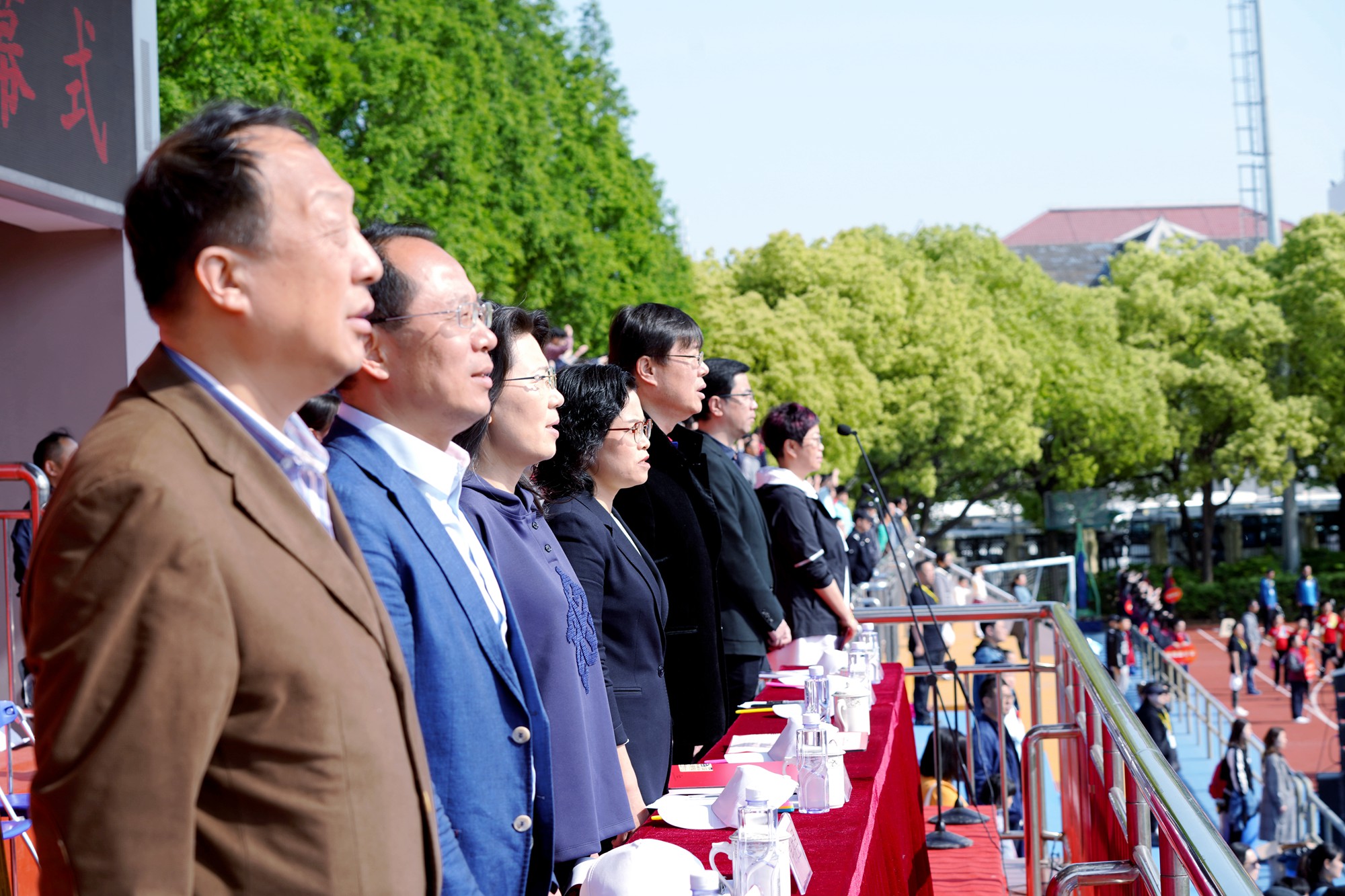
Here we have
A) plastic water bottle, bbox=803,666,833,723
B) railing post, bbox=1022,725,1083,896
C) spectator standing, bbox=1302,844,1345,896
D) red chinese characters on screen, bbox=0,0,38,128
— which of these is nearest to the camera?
plastic water bottle, bbox=803,666,833,723

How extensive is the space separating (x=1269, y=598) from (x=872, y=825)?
31.4m

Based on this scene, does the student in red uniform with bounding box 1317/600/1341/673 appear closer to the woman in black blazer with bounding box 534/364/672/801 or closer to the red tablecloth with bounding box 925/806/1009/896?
the red tablecloth with bounding box 925/806/1009/896

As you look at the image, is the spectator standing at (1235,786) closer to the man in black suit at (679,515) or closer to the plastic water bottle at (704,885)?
the man in black suit at (679,515)

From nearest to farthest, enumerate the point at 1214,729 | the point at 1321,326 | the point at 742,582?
the point at 742,582
the point at 1214,729
the point at 1321,326

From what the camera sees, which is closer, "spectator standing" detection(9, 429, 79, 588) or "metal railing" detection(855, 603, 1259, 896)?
"metal railing" detection(855, 603, 1259, 896)

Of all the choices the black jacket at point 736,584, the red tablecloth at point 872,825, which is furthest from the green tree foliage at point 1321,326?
the red tablecloth at point 872,825

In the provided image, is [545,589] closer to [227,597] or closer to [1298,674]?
[227,597]

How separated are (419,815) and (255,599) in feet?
1.19

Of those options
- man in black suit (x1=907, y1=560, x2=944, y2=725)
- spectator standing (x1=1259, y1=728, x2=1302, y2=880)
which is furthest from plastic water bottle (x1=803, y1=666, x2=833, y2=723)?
spectator standing (x1=1259, y1=728, x2=1302, y2=880)

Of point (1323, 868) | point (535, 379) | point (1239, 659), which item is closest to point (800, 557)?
point (535, 379)

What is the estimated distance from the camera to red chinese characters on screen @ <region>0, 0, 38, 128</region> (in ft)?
21.7

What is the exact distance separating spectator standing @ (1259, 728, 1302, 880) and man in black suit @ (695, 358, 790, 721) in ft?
33.0

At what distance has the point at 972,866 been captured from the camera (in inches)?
202

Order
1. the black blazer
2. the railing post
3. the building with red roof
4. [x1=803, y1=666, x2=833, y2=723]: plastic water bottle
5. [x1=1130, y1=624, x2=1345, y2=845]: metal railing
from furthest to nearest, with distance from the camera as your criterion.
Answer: the building with red roof, [x1=1130, y1=624, x2=1345, y2=845]: metal railing, the railing post, [x1=803, y1=666, x2=833, y2=723]: plastic water bottle, the black blazer
